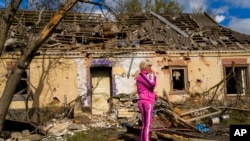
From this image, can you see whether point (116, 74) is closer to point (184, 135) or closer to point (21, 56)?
point (184, 135)

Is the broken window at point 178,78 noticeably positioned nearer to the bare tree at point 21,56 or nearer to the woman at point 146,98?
the woman at point 146,98

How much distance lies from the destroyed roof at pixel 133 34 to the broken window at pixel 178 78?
1.04m

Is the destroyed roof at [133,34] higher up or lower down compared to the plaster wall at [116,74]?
higher up

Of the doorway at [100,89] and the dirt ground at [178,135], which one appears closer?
the dirt ground at [178,135]

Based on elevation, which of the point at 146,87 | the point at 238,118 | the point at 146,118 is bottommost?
the point at 238,118

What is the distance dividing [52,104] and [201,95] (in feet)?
23.1

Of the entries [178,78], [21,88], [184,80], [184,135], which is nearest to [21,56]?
[184,135]

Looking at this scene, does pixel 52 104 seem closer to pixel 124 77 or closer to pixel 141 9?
pixel 124 77

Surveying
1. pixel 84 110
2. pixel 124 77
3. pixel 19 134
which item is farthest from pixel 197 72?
pixel 19 134

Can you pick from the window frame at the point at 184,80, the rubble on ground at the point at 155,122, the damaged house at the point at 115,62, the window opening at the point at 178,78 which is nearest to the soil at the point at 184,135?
the rubble on ground at the point at 155,122

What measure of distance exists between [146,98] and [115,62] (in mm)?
9384

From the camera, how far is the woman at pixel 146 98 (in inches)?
313

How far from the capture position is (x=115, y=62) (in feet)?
56.9

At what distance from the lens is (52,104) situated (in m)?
16.5
